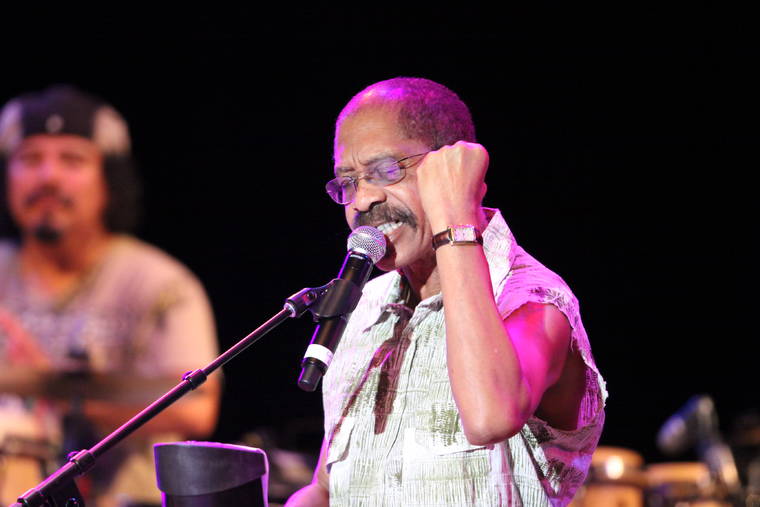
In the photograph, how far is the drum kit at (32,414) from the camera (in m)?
4.72

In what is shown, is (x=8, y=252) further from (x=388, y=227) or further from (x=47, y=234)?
(x=388, y=227)

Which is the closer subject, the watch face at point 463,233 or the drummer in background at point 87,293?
the watch face at point 463,233

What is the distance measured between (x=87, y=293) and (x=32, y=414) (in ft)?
2.31

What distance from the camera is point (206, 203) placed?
583cm

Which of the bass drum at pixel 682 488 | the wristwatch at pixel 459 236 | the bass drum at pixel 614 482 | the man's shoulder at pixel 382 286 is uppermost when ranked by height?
the wristwatch at pixel 459 236

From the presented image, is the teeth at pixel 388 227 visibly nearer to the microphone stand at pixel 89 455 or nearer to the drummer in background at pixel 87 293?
the microphone stand at pixel 89 455

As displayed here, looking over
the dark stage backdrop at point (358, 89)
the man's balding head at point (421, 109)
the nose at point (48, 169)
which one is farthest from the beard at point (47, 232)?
the man's balding head at point (421, 109)

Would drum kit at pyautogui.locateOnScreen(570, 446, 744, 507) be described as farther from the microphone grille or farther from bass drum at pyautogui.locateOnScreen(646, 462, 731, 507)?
the microphone grille

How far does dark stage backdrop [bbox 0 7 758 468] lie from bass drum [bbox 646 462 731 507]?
138 cm

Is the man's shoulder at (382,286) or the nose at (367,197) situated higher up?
the nose at (367,197)

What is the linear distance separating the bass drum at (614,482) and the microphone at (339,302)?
13.0 ft

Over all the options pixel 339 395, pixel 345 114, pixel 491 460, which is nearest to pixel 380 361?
pixel 339 395

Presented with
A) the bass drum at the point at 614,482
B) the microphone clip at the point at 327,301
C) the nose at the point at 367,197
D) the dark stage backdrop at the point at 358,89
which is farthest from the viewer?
the dark stage backdrop at the point at 358,89

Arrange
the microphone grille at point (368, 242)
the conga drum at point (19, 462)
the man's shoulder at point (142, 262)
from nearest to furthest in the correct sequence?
the microphone grille at point (368, 242) → the conga drum at point (19, 462) → the man's shoulder at point (142, 262)
